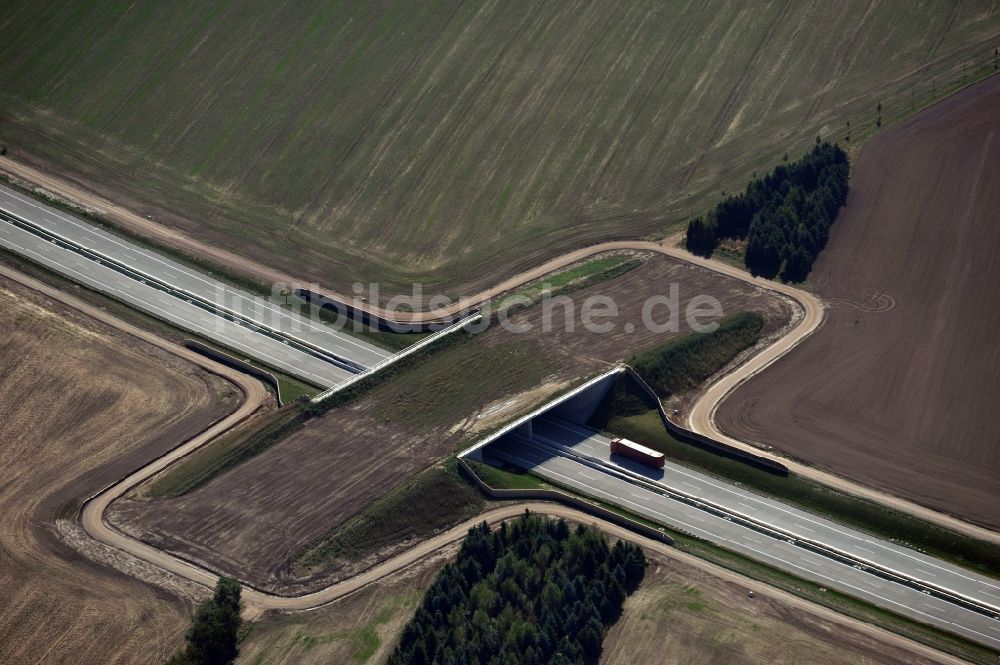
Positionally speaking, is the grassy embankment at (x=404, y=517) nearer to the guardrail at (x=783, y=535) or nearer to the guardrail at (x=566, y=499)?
the guardrail at (x=566, y=499)

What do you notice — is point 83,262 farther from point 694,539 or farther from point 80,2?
point 694,539

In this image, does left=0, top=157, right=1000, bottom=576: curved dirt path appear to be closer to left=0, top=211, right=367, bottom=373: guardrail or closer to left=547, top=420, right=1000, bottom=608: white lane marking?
left=547, top=420, right=1000, bottom=608: white lane marking

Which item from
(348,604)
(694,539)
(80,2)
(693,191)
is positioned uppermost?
(80,2)

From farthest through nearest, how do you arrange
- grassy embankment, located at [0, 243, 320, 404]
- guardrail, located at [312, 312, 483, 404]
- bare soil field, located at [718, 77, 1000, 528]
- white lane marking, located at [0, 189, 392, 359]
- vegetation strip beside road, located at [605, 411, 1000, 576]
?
white lane marking, located at [0, 189, 392, 359]
grassy embankment, located at [0, 243, 320, 404]
guardrail, located at [312, 312, 483, 404]
bare soil field, located at [718, 77, 1000, 528]
vegetation strip beside road, located at [605, 411, 1000, 576]

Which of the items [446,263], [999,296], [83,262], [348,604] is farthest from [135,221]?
[999,296]

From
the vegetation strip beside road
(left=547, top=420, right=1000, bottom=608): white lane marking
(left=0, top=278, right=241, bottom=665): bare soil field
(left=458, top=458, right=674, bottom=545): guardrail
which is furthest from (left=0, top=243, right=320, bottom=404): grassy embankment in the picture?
(left=547, top=420, right=1000, bottom=608): white lane marking

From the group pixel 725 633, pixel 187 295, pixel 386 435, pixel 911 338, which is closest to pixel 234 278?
pixel 187 295
